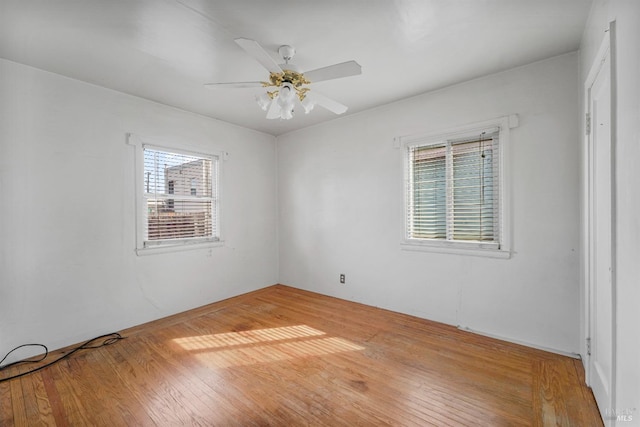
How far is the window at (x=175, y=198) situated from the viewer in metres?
3.18

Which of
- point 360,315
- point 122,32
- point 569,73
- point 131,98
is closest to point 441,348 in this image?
point 360,315

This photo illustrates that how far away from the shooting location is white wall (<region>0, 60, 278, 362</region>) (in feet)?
7.64

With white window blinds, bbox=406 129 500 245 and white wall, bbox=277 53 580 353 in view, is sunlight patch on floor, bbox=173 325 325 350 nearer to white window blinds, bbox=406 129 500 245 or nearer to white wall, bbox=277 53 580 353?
white wall, bbox=277 53 580 353

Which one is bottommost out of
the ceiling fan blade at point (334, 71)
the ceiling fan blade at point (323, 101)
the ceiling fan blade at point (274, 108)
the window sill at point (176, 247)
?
the window sill at point (176, 247)

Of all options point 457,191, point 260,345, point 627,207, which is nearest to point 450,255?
point 457,191

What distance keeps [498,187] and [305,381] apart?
2468mm

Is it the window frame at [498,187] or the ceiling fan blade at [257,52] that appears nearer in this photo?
the ceiling fan blade at [257,52]

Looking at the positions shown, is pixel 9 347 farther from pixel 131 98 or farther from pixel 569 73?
pixel 569 73

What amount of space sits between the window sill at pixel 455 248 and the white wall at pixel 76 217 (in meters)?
2.71

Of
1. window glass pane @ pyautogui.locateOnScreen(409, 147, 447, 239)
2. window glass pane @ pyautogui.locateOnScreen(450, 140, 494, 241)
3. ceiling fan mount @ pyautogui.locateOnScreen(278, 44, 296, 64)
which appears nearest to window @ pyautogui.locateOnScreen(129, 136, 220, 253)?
ceiling fan mount @ pyautogui.locateOnScreen(278, 44, 296, 64)

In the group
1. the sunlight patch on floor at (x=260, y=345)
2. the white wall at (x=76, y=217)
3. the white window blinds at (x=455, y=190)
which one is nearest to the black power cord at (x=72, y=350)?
the white wall at (x=76, y=217)

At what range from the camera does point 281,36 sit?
2.02 meters

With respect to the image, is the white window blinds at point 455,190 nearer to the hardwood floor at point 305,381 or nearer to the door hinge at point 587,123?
the door hinge at point 587,123

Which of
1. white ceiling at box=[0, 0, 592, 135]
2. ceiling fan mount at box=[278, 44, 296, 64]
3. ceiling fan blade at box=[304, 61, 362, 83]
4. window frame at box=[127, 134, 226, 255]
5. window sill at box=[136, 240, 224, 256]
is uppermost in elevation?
white ceiling at box=[0, 0, 592, 135]
